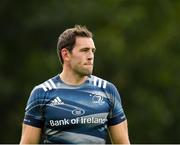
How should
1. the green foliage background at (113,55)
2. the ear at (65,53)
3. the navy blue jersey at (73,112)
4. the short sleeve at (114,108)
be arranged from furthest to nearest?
the green foliage background at (113,55) < the ear at (65,53) < the short sleeve at (114,108) < the navy blue jersey at (73,112)

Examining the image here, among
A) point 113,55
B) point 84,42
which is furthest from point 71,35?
point 113,55

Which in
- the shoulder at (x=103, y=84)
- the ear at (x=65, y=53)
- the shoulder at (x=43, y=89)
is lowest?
the shoulder at (x=43, y=89)

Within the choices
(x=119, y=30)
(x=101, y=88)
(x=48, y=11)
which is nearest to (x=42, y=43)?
(x=48, y=11)

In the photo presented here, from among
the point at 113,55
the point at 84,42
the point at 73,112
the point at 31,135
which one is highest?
the point at 84,42

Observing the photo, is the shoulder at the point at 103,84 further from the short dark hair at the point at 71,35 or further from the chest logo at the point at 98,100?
the short dark hair at the point at 71,35

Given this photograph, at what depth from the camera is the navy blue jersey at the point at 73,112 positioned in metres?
10.4

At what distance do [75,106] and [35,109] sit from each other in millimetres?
389

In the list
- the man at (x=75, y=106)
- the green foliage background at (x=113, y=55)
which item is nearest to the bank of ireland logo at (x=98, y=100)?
the man at (x=75, y=106)

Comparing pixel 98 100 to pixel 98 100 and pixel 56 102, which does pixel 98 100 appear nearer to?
pixel 98 100

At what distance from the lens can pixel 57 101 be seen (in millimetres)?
10461

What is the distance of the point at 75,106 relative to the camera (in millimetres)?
10477

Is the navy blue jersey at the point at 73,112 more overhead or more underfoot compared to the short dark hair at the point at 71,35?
more underfoot

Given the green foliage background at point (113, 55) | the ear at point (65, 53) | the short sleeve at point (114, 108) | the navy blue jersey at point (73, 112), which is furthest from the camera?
the green foliage background at point (113, 55)

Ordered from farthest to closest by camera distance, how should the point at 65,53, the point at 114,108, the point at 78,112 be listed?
the point at 65,53
the point at 114,108
the point at 78,112
